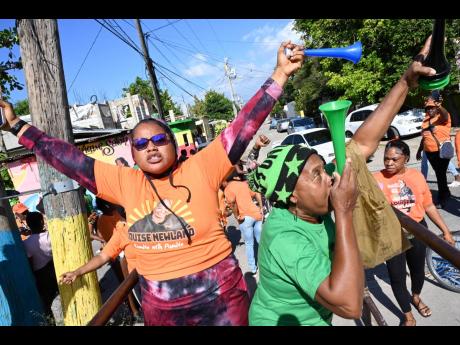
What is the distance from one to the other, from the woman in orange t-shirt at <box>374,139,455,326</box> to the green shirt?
6.21 feet

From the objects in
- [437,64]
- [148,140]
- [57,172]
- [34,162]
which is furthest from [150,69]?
[437,64]

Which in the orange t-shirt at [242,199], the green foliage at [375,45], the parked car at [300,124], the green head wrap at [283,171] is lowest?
the parked car at [300,124]

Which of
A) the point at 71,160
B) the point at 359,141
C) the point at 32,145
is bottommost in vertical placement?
the point at 359,141

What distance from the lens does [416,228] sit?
2.19 meters

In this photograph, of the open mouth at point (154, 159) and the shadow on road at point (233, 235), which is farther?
the shadow on road at point (233, 235)

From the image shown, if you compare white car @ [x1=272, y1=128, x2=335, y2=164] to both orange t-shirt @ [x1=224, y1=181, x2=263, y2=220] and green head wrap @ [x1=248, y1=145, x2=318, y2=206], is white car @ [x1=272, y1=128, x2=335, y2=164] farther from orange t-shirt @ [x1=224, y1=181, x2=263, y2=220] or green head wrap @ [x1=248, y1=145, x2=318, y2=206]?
green head wrap @ [x1=248, y1=145, x2=318, y2=206]

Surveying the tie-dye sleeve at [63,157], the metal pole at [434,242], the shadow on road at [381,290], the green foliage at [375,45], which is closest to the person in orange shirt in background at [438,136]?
the shadow on road at [381,290]

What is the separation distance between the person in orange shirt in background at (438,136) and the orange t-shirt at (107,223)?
5.09 meters

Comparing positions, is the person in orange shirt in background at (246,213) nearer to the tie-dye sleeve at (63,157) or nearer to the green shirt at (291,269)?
the tie-dye sleeve at (63,157)

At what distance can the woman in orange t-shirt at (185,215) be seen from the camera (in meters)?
1.91

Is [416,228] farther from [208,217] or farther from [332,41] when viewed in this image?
[332,41]

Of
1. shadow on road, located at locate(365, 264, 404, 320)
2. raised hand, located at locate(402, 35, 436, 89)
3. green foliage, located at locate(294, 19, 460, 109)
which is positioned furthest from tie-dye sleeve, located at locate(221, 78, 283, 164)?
green foliage, located at locate(294, 19, 460, 109)
